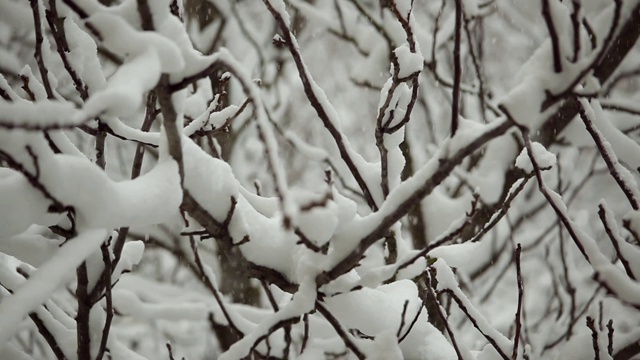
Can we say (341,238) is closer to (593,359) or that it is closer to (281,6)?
(281,6)

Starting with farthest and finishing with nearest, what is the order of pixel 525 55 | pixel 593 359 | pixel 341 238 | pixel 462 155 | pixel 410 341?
pixel 525 55, pixel 410 341, pixel 593 359, pixel 341 238, pixel 462 155

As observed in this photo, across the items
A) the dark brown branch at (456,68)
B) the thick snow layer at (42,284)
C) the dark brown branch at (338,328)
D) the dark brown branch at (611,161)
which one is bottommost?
the thick snow layer at (42,284)

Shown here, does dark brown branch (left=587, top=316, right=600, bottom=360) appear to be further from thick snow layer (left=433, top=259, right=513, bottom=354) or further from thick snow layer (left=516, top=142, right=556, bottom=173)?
thick snow layer (left=516, top=142, right=556, bottom=173)

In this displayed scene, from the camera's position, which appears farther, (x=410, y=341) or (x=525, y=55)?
(x=525, y=55)

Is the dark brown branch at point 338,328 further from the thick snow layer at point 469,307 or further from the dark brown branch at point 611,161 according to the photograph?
the dark brown branch at point 611,161

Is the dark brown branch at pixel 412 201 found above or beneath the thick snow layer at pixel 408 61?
beneath

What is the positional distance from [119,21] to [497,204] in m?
2.56

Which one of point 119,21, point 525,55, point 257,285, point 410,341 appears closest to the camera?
point 119,21

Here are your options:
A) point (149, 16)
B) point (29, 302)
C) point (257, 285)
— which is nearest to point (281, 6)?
point (149, 16)

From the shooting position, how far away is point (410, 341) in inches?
68.4

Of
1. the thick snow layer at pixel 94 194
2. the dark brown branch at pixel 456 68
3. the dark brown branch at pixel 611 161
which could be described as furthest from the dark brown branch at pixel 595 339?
the thick snow layer at pixel 94 194

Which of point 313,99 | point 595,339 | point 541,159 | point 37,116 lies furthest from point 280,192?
point 595,339

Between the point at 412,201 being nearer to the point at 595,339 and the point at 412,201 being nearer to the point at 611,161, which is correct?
the point at 611,161

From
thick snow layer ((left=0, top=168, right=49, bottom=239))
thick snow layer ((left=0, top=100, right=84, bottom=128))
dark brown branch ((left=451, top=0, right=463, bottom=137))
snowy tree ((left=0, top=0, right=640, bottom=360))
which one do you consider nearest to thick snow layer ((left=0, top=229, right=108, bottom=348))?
snowy tree ((left=0, top=0, right=640, bottom=360))
